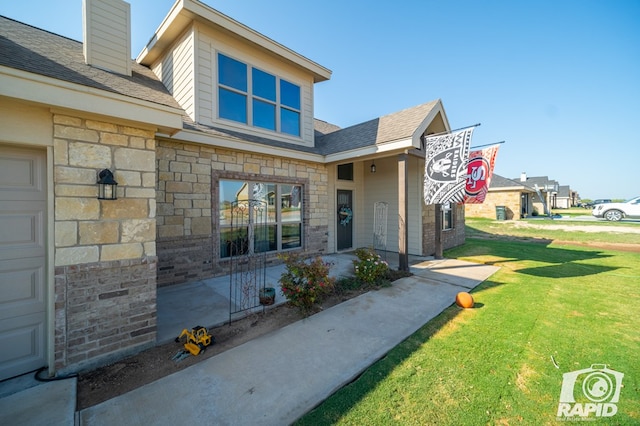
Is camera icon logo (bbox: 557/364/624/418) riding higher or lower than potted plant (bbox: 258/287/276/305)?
lower

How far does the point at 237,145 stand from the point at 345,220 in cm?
504

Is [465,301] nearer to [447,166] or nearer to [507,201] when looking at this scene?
[447,166]

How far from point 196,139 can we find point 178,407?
509 centimetres

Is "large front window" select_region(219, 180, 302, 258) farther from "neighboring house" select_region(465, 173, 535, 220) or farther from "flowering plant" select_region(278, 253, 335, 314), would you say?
"neighboring house" select_region(465, 173, 535, 220)

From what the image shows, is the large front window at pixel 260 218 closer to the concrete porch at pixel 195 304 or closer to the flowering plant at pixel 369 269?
the concrete porch at pixel 195 304

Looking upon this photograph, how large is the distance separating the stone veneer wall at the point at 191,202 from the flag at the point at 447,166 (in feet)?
15.1

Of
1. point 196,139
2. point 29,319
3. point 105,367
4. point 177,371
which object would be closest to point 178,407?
point 177,371

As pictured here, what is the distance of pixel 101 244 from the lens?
303cm

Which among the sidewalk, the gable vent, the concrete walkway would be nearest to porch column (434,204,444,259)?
the sidewalk

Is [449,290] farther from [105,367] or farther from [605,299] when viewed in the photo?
[105,367]

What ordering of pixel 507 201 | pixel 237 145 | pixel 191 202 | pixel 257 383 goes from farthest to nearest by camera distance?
1. pixel 507 201
2. pixel 237 145
3. pixel 191 202
4. pixel 257 383

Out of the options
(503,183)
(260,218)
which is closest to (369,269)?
(260,218)

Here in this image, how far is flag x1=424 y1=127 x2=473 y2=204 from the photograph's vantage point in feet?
19.0

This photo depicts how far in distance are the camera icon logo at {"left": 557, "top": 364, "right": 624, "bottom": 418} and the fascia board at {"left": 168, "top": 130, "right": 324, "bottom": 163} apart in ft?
21.7
